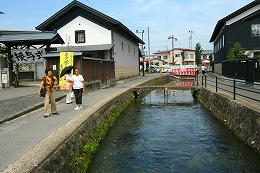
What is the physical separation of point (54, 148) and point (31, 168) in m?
0.98

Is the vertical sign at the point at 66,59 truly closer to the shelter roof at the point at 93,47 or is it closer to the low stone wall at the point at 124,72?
the shelter roof at the point at 93,47

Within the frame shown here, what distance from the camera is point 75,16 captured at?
88.7 ft

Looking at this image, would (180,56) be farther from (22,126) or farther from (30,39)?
(22,126)

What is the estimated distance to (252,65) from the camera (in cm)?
1720

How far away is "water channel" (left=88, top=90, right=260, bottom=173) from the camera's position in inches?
255

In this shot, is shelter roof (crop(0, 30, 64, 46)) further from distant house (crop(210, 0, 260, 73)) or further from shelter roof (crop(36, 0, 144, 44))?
distant house (crop(210, 0, 260, 73))

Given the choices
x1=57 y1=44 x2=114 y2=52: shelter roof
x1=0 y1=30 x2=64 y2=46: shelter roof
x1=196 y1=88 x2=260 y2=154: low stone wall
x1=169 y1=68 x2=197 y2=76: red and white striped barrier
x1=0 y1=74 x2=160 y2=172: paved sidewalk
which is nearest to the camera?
x1=0 y1=74 x2=160 y2=172: paved sidewalk

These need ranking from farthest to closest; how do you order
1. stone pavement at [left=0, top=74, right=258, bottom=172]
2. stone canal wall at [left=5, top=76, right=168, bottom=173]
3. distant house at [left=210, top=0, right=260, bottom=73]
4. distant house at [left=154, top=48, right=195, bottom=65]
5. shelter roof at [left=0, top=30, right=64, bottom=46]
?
distant house at [left=154, top=48, right=195, bottom=65] < distant house at [left=210, top=0, right=260, bottom=73] < shelter roof at [left=0, top=30, right=64, bottom=46] < stone pavement at [left=0, top=74, right=258, bottom=172] < stone canal wall at [left=5, top=76, right=168, bottom=173]

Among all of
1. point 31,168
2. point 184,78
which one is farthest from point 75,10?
point 31,168

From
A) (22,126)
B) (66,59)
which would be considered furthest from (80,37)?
(22,126)

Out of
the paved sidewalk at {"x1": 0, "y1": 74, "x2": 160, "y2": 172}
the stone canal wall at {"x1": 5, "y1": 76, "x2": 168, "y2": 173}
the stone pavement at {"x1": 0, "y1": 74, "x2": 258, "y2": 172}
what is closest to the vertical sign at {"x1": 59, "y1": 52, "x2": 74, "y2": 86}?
the stone pavement at {"x1": 0, "y1": 74, "x2": 258, "y2": 172}

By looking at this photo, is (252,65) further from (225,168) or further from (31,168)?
(31,168)

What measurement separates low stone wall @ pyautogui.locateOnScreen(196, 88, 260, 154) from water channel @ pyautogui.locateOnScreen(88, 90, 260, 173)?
0.25 metres

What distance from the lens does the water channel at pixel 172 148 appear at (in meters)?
6.48
